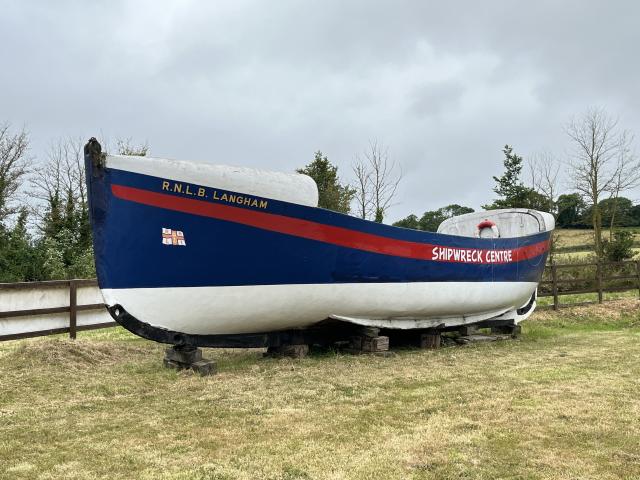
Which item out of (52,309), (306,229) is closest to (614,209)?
(306,229)

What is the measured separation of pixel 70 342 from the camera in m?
7.38

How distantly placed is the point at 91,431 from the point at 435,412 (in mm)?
2716

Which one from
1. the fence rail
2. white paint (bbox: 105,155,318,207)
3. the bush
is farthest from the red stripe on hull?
the bush

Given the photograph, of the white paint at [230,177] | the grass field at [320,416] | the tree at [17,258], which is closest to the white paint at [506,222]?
the grass field at [320,416]

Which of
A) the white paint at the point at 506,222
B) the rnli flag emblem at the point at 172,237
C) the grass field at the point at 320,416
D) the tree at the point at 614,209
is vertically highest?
the tree at the point at 614,209

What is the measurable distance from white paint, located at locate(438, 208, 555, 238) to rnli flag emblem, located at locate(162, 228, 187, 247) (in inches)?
268

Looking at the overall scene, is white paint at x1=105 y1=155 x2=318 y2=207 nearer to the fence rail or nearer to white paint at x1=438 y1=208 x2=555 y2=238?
the fence rail

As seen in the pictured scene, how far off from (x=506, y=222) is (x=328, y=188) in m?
14.2

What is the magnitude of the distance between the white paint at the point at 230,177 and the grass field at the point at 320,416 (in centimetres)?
208

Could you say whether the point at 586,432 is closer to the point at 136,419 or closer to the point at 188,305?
the point at 136,419

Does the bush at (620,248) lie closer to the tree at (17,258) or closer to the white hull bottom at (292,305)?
the white hull bottom at (292,305)

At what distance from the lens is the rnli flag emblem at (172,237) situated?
582 cm

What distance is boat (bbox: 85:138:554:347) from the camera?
5.80 metres

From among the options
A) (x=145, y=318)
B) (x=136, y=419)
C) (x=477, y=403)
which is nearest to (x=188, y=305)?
(x=145, y=318)
